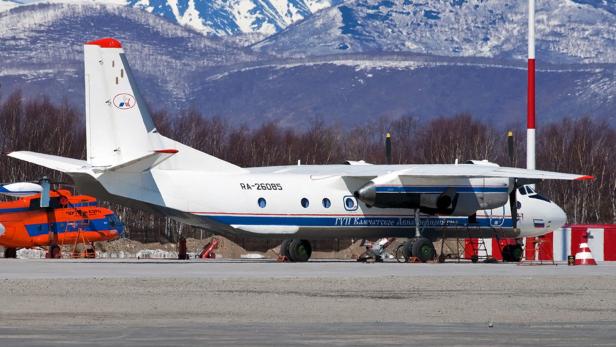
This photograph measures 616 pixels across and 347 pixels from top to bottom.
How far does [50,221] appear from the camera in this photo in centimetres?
6319

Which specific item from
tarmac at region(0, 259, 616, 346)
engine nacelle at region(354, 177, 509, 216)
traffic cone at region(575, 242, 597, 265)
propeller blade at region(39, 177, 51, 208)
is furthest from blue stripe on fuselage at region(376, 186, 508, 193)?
propeller blade at region(39, 177, 51, 208)

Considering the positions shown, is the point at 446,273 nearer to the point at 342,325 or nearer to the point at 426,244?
the point at 426,244

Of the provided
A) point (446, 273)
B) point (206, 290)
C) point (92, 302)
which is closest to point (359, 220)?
point (446, 273)

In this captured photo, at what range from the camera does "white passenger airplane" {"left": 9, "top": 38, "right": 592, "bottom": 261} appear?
51969mm

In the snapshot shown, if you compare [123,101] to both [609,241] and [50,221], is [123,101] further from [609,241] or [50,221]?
[609,241]

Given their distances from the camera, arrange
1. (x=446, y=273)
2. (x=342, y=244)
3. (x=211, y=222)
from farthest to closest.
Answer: (x=342, y=244)
(x=211, y=222)
(x=446, y=273)

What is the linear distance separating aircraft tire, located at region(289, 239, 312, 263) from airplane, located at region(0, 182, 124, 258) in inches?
378

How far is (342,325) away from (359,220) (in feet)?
90.6

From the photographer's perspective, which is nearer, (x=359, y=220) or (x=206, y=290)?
(x=206, y=290)

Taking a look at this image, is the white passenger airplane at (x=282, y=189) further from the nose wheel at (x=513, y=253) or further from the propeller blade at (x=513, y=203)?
the nose wheel at (x=513, y=253)

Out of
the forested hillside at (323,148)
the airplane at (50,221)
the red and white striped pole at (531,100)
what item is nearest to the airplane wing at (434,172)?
the red and white striped pole at (531,100)

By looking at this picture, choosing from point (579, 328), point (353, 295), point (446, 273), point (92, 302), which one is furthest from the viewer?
point (446, 273)

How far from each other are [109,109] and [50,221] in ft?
40.5

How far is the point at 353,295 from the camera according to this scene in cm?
3747
